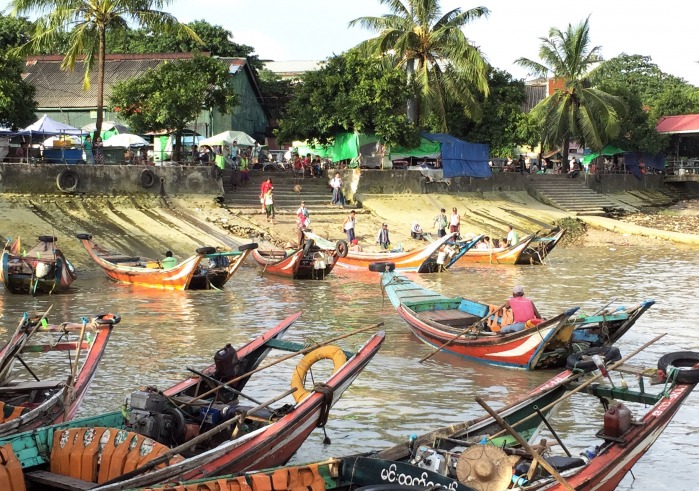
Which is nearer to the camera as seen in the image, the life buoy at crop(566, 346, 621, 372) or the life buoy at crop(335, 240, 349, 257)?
the life buoy at crop(566, 346, 621, 372)

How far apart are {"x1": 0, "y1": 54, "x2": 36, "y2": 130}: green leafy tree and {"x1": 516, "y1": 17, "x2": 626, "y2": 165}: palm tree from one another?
2146cm

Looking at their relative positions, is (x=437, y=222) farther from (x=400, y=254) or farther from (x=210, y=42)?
(x=210, y=42)

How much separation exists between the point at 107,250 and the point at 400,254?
780 centimetres

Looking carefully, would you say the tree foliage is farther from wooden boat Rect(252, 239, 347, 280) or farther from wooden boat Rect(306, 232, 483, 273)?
wooden boat Rect(252, 239, 347, 280)

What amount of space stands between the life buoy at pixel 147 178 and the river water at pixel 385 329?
5349 millimetres

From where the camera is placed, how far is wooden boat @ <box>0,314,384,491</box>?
7.35 m

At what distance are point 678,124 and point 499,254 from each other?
87.5 feet

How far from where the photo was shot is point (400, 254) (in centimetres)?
2445

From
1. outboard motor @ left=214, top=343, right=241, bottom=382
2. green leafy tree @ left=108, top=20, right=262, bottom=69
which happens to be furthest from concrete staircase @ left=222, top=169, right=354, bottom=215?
outboard motor @ left=214, top=343, right=241, bottom=382

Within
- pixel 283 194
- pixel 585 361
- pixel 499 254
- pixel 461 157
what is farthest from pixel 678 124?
pixel 585 361

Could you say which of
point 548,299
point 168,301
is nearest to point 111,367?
point 168,301

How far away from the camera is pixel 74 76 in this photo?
41062 millimetres

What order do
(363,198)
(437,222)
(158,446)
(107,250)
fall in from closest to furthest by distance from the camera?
(158,446), (107,250), (437,222), (363,198)

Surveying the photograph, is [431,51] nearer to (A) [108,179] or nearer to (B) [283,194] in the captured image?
(B) [283,194]
